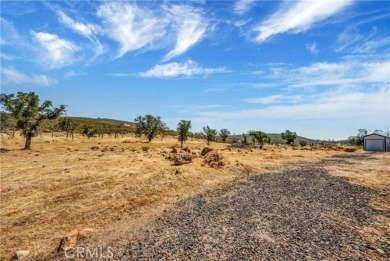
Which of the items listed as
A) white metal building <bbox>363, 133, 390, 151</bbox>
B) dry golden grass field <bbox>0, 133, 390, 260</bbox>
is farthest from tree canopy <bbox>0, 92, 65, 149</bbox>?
white metal building <bbox>363, 133, 390, 151</bbox>

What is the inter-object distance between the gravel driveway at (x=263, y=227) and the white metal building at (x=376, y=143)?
2427 inches

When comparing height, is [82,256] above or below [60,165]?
below

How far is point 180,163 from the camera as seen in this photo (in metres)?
35.1

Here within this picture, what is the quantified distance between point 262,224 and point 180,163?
776 inches

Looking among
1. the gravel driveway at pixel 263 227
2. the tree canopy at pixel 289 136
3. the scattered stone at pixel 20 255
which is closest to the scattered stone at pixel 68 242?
the scattered stone at pixel 20 255

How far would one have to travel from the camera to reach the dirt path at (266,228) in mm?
12828

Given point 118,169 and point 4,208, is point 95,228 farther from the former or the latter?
point 118,169

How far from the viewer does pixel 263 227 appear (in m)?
15.7

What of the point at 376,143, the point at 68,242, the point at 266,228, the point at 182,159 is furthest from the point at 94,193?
the point at 376,143

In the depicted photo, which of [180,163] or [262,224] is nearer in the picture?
[262,224]

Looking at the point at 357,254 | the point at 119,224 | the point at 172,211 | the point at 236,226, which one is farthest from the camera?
the point at 172,211

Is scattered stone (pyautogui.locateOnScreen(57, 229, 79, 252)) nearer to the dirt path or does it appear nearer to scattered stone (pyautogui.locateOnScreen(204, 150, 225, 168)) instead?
the dirt path

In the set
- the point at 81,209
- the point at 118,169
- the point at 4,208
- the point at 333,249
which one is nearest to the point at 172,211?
the point at 81,209

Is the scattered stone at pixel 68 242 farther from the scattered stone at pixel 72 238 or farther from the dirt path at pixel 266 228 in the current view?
the dirt path at pixel 266 228
